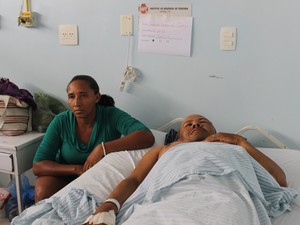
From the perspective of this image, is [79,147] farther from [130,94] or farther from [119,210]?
[119,210]

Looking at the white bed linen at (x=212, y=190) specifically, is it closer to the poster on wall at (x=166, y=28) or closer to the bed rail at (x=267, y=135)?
the bed rail at (x=267, y=135)

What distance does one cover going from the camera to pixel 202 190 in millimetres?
1199

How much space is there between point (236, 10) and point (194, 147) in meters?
0.91

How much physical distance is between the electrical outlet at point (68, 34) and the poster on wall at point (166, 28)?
1.58 feet

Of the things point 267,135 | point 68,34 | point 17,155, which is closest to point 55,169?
point 17,155

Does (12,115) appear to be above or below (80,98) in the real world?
below

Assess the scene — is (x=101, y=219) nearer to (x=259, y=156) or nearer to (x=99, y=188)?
(x=99, y=188)

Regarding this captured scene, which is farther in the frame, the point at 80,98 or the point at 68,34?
the point at 68,34

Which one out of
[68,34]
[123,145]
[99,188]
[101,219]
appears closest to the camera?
[101,219]

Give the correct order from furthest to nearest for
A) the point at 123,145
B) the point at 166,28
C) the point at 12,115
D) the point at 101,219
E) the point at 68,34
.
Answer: the point at 68,34 → the point at 12,115 → the point at 166,28 → the point at 123,145 → the point at 101,219

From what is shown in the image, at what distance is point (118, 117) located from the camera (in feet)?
6.51

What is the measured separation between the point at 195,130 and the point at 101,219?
27.4 inches

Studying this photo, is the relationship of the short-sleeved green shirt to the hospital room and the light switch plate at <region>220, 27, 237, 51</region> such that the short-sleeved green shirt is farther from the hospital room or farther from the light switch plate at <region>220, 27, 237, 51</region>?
the light switch plate at <region>220, 27, 237, 51</region>

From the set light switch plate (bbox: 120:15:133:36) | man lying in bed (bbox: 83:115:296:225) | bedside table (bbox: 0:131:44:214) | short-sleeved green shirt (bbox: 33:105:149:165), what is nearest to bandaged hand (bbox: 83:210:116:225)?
man lying in bed (bbox: 83:115:296:225)
